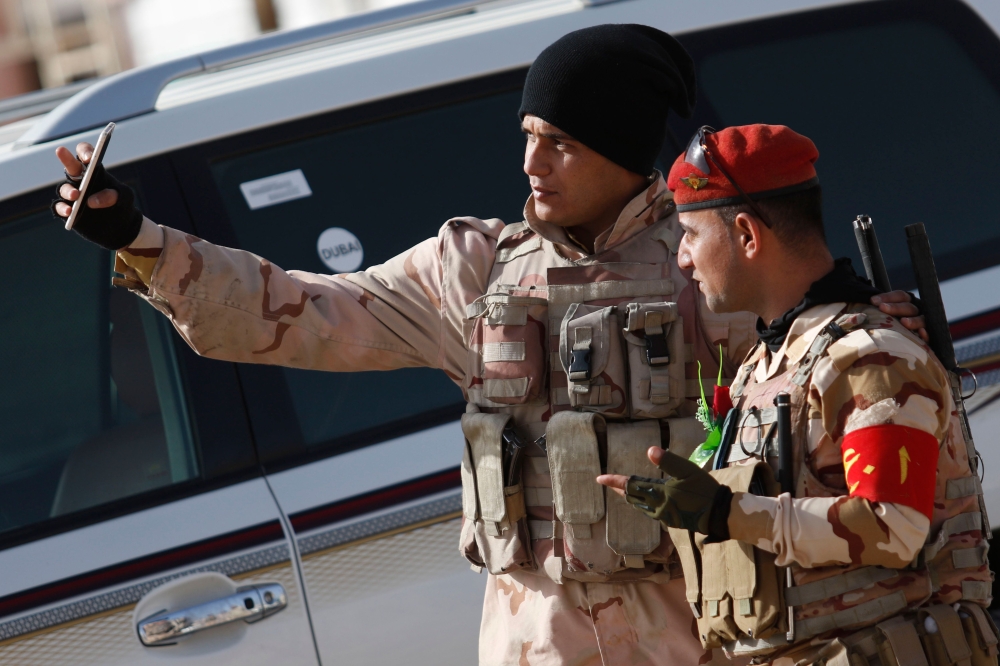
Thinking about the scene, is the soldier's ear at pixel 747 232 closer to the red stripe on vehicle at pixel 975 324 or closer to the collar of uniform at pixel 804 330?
the collar of uniform at pixel 804 330

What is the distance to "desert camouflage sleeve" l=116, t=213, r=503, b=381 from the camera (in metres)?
2.16

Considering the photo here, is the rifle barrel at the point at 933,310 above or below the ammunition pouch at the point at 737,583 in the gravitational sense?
above

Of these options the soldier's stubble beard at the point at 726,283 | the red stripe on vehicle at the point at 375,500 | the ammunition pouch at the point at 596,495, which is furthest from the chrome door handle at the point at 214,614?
the soldier's stubble beard at the point at 726,283

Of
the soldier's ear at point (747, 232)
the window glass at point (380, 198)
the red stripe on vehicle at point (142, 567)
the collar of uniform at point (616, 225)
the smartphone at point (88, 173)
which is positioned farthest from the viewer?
the window glass at point (380, 198)

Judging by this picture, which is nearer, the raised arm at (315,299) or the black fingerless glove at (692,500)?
the black fingerless glove at (692,500)

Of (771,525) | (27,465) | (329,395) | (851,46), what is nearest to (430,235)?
(329,395)

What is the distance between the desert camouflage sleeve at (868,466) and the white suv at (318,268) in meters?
1.09

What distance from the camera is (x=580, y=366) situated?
2.06 m

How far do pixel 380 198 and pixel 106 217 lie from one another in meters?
0.88

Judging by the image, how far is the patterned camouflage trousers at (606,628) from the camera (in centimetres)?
211

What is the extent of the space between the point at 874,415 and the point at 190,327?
123cm

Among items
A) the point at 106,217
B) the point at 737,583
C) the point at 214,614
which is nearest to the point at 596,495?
the point at 737,583

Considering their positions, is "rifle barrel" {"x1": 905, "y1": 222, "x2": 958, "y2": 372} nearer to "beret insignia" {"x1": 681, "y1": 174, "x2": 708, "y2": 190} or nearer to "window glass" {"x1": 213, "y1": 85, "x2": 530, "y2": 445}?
"beret insignia" {"x1": 681, "y1": 174, "x2": 708, "y2": 190}

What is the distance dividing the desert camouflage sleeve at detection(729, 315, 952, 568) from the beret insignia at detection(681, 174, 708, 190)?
33 centimetres
